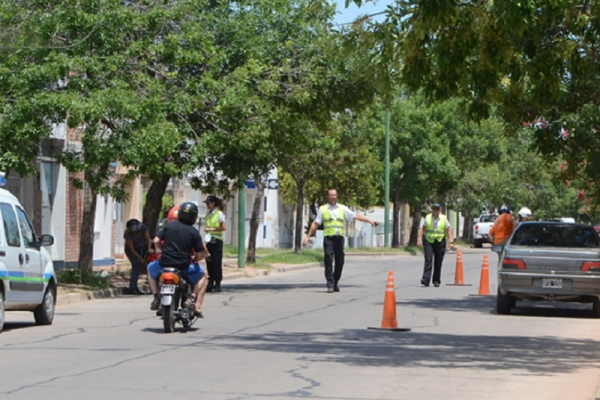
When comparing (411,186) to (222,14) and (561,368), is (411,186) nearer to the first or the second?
(222,14)

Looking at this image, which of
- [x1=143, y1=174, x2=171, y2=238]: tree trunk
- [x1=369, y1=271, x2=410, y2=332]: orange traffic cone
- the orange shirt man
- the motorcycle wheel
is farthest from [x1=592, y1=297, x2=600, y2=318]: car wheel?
[x1=143, y1=174, x2=171, y2=238]: tree trunk

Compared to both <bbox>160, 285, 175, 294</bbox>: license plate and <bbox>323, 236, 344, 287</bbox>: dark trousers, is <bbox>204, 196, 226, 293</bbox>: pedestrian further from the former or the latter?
<bbox>160, 285, 175, 294</bbox>: license plate

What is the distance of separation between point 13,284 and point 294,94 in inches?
370

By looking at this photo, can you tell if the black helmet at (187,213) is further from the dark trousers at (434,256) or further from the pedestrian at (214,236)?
the dark trousers at (434,256)

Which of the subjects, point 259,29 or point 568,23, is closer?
point 568,23

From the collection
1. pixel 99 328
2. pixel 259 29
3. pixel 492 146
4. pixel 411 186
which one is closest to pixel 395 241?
pixel 411 186

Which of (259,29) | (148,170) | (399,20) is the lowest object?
(148,170)

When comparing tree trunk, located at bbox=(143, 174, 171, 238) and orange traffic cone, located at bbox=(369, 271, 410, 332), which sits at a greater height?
tree trunk, located at bbox=(143, 174, 171, 238)

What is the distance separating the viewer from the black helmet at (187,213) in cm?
1447

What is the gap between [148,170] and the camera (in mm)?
20594

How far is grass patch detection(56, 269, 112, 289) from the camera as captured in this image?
2219 centimetres

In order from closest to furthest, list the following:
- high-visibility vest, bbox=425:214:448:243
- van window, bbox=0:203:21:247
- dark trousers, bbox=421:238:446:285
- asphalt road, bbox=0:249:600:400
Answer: asphalt road, bbox=0:249:600:400 < van window, bbox=0:203:21:247 < dark trousers, bbox=421:238:446:285 < high-visibility vest, bbox=425:214:448:243

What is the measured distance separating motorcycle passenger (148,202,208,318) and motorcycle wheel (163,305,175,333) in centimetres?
27

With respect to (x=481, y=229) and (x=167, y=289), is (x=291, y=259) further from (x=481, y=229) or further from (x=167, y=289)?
(x=481, y=229)
